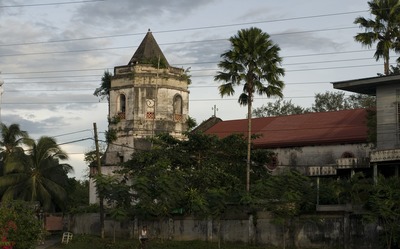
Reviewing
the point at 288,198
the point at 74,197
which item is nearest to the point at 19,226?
the point at 288,198

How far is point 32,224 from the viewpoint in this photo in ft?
99.9

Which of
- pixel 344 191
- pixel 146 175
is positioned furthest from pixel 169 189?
pixel 344 191

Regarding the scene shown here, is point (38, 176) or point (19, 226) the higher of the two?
point (38, 176)

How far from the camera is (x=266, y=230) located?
109 ft

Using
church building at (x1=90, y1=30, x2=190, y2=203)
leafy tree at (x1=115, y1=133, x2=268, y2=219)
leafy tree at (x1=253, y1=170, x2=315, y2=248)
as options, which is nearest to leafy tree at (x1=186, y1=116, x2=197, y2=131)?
church building at (x1=90, y1=30, x2=190, y2=203)

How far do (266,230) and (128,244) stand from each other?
8.00 metres

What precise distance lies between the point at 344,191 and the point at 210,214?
788 centimetres

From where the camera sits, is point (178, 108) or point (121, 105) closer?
point (121, 105)

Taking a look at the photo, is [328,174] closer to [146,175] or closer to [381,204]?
[381,204]

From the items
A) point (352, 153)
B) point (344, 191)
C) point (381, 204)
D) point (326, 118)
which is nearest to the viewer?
point (381, 204)

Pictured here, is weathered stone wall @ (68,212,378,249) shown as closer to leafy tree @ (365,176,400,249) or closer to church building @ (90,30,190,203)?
leafy tree @ (365,176,400,249)

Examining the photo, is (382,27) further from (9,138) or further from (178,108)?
(9,138)

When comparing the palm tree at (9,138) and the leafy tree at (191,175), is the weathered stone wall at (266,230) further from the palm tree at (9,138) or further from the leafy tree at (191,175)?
the palm tree at (9,138)

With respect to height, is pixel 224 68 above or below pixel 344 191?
above
